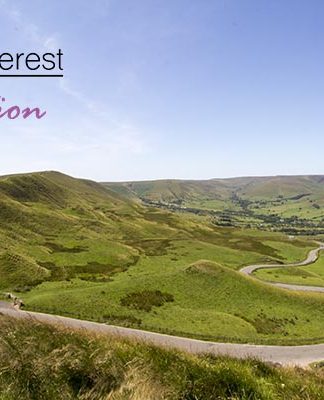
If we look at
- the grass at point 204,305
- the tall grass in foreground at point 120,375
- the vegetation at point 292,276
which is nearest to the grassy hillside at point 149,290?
the grass at point 204,305

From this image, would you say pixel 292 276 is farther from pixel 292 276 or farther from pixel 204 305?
pixel 204 305

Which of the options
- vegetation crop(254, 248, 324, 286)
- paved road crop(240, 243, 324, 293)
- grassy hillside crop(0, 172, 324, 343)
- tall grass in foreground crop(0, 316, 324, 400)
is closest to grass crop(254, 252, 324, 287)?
vegetation crop(254, 248, 324, 286)

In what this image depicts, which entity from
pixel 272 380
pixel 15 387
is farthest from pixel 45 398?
pixel 272 380

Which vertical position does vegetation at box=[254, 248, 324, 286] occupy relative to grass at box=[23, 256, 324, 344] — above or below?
below

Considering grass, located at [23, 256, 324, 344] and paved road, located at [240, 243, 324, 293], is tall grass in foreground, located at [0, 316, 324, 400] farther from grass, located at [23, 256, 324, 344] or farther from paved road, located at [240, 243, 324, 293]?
paved road, located at [240, 243, 324, 293]

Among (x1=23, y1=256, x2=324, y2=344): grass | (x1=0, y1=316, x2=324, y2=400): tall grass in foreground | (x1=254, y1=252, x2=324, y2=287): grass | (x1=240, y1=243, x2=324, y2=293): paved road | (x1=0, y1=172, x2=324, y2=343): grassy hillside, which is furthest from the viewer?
(x1=254, y1=252, x2=324, y2=287): grass

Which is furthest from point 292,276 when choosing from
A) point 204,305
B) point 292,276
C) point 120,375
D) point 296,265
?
point 120,375

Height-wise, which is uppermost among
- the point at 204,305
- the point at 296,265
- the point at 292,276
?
the point at 204,305

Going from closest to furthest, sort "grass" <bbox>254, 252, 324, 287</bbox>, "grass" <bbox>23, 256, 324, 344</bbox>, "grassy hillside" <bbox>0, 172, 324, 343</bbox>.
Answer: "grass" <bbox>23, 256, 324, 344</bbox>
"grassy hillside" <bbox>0, 172, 324, 343</bbox>
"grass" <bbox>254, 252, 324, 287</bbox>

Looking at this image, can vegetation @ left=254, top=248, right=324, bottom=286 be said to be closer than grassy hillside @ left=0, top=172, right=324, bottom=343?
No
